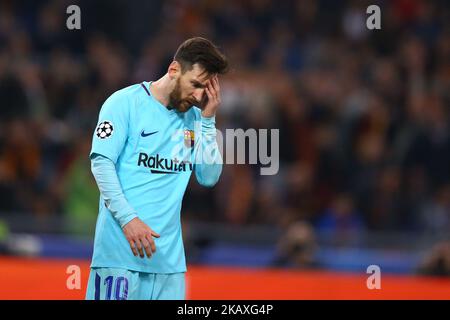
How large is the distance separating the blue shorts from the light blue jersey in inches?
1.4

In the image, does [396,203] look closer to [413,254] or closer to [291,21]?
[413,254]

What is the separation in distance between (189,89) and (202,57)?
0.17 metres

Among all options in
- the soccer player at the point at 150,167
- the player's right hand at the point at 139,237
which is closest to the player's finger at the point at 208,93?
the soccer player at the point at 150,167

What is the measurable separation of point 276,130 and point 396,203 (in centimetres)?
140

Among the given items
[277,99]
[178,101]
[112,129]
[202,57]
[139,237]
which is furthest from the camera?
[277,99]

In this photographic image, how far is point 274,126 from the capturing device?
10.9 meters

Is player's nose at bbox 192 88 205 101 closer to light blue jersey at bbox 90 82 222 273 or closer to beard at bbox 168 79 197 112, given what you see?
beard at bbox 168 79 197 112

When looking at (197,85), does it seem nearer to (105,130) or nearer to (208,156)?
(208,156)

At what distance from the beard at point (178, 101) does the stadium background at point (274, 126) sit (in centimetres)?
305

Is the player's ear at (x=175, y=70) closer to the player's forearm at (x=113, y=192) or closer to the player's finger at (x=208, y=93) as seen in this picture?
the player's finger at (x=208, y=93)

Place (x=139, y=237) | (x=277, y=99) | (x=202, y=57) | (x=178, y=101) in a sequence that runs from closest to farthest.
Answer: (x=139, y=237)
(x=202, y=57)
(x=178, y=101)
(x=277, y=99)

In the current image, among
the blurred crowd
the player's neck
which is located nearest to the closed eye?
the player's neck

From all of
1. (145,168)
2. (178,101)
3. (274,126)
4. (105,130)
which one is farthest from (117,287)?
(274,126)
